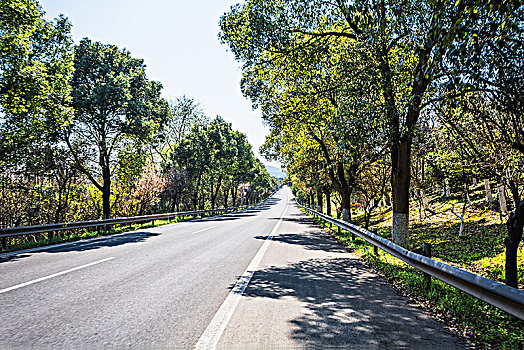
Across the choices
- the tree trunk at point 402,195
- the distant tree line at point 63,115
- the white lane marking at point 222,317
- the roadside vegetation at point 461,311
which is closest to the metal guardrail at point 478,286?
the roadside vegetation at point 461,311

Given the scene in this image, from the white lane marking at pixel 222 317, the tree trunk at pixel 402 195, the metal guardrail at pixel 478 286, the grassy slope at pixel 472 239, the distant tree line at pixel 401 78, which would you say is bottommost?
the grassy slope at pixel 472 239

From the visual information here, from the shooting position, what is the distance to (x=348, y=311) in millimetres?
4328

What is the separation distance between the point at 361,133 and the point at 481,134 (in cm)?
444

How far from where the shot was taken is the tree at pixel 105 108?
18.6 meters

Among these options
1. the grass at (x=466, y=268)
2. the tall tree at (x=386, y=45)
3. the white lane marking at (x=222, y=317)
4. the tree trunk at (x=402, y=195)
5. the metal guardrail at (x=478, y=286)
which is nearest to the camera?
the metal guardrail at (x=478, y=286)

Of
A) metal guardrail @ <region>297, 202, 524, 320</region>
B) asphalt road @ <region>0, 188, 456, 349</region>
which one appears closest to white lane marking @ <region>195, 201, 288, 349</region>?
asphalt road @ <region>0, 188, 456, 349</region>

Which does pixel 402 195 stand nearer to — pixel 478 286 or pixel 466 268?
pixel 466 268

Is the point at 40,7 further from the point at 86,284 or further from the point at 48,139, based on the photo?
the point at 86,284

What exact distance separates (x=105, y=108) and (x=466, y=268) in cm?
2030

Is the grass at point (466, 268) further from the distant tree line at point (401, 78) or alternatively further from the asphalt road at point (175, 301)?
the distant tree line at point (401, 78)

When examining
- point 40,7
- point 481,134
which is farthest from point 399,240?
point 40,7

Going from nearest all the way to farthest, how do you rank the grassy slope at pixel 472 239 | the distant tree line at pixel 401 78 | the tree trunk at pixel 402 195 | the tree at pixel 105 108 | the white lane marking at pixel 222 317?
the white lane marking at pixel 222 317 → the distant tree line at pixel 401 78 → the tree trunk at pixel 402 195 → the grassy slope at pixel 472 239 → the tree at pixel 105 108

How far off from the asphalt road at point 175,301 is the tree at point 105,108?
41.1 ft

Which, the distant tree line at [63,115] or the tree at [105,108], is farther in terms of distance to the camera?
the tree at [105,108]
